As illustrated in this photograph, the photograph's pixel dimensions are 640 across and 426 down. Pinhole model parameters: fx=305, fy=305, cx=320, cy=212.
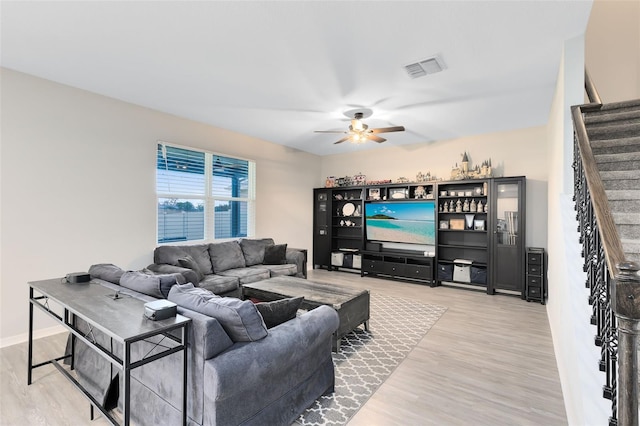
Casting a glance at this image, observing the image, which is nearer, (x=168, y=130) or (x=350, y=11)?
(x=350, y=11)

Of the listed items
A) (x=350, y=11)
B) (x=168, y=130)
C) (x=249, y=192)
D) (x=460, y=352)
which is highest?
(x=350, y=11)

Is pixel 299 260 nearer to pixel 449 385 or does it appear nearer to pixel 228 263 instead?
pixel 228 263

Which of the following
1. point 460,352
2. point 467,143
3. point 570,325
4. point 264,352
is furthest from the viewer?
point 467,143

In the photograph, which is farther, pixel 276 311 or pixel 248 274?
pixel 248 274

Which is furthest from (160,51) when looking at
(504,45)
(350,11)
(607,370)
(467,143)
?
(467,143)

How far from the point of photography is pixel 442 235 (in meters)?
6.09

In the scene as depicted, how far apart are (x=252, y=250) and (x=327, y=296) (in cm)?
242

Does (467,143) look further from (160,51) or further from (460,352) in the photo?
(160,51)

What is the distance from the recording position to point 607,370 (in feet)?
4.52

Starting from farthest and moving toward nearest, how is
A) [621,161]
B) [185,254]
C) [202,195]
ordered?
[202,195], [185,254], [621,161]

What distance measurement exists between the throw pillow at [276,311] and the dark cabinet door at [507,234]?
14.3 feet

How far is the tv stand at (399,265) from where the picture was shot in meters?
→ 5.87

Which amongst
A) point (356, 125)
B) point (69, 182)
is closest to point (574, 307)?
point (356, 125)

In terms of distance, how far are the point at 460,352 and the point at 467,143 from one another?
4192 millimetres
